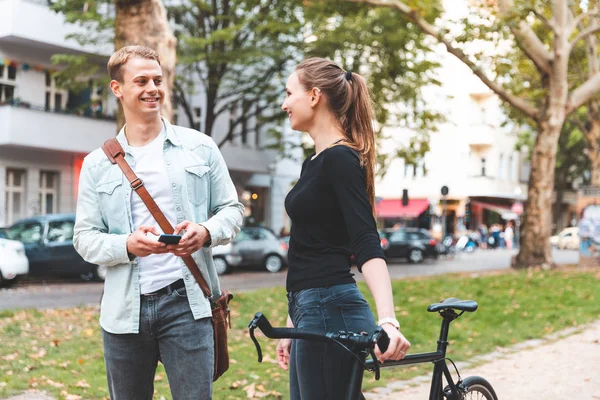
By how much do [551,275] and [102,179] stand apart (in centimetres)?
1684

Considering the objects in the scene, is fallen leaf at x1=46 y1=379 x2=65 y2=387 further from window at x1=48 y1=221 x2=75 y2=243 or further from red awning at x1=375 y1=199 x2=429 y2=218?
red awning at x1=375 y1=199 x2=429 y2=218

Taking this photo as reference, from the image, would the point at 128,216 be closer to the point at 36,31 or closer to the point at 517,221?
the point at 36,31

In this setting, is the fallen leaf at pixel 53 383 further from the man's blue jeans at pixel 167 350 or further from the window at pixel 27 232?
the window at pixel 27 232

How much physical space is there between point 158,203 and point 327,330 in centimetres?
86

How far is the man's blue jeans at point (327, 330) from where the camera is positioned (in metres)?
2.99

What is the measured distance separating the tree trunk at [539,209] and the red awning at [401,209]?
32.4 metres

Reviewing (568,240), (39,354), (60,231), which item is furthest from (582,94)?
(568,240)

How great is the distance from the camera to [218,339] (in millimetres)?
3463

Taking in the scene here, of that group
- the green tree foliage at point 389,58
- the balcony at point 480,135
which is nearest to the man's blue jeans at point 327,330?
the green tree foliage at point 389,58

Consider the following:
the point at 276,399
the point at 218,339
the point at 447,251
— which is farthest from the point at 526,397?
the point at 447,251

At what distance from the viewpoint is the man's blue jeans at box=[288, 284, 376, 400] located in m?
2.99

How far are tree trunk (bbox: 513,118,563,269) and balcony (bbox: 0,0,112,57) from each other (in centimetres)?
1386

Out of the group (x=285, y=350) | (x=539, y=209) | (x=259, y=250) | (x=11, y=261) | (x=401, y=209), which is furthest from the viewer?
(x=401, y=209)

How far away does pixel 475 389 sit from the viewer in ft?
13.5
